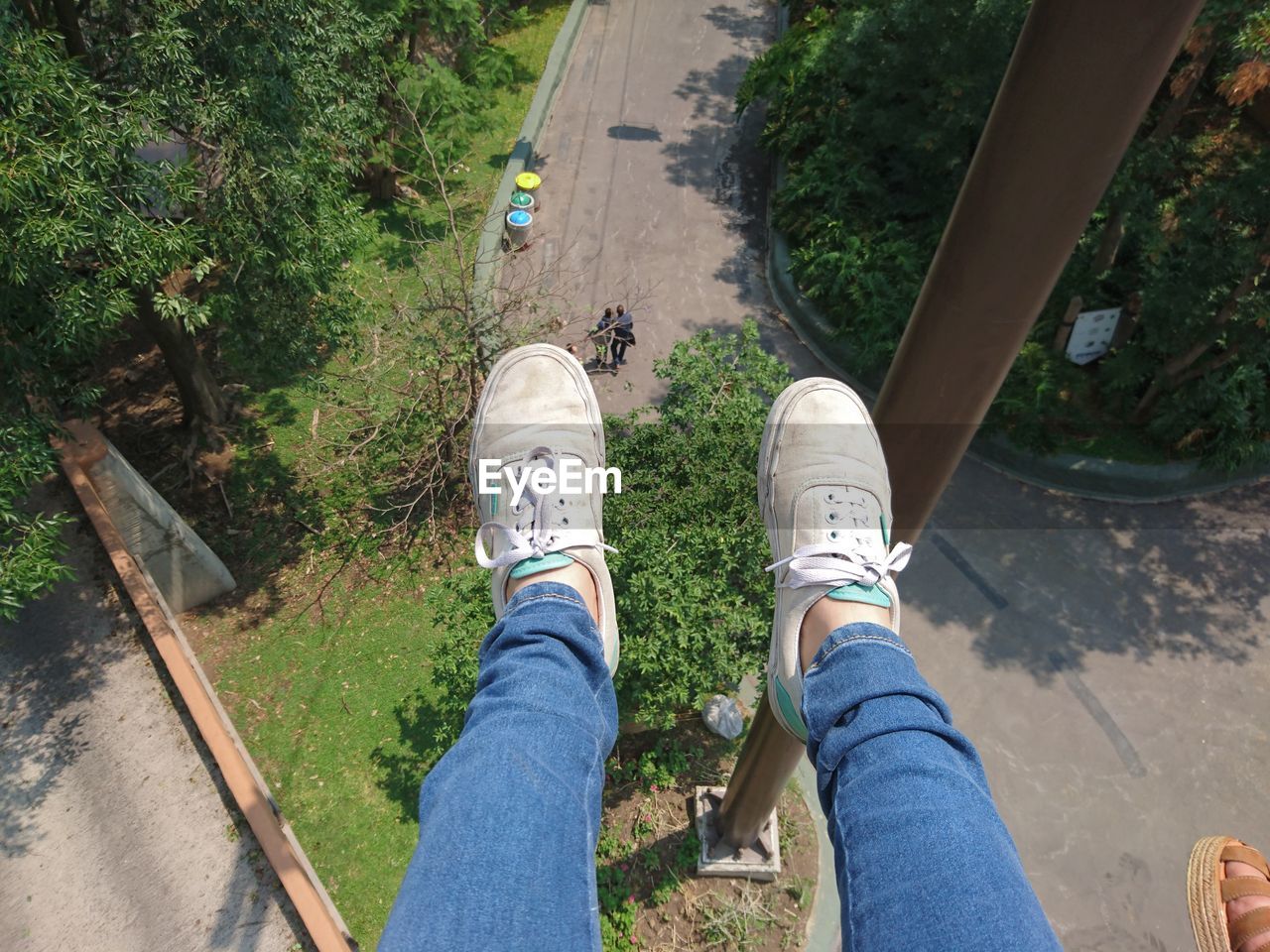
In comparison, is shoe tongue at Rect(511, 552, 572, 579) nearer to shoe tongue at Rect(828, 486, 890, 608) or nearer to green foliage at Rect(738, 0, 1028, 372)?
shoe tongue at Rect(828, 486, 890, 608)

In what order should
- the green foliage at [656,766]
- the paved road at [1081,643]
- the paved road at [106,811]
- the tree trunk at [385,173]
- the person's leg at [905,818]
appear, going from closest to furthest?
1. the person's leg at [905,818]
2. the paved road at [106,811]
3. the green foliage at [656,766]
4. the paved road at [1081,643]
5. the tree trunk at [385,173]

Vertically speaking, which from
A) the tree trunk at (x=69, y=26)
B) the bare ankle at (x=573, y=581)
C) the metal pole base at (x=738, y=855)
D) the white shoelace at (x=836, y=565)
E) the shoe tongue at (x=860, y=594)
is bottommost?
the metal pole base at (x=738, y=855)

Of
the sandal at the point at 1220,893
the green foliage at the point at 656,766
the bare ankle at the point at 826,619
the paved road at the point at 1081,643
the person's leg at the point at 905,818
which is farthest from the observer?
the paved road at the point at 1081,643

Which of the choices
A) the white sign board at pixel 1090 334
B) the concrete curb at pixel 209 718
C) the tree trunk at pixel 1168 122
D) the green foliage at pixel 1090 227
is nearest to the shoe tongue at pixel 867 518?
the concrete curb at pixel 209 718

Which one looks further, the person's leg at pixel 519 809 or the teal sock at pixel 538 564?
the teal sock at pixel 538 564

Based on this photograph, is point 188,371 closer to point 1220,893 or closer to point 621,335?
point 621,335

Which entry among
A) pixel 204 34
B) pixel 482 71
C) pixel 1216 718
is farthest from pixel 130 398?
pixel 1216 718

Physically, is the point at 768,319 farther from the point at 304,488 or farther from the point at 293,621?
the point at 293,621

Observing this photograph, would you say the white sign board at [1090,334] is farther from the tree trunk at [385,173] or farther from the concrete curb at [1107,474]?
the tree trunk at [385,173]
